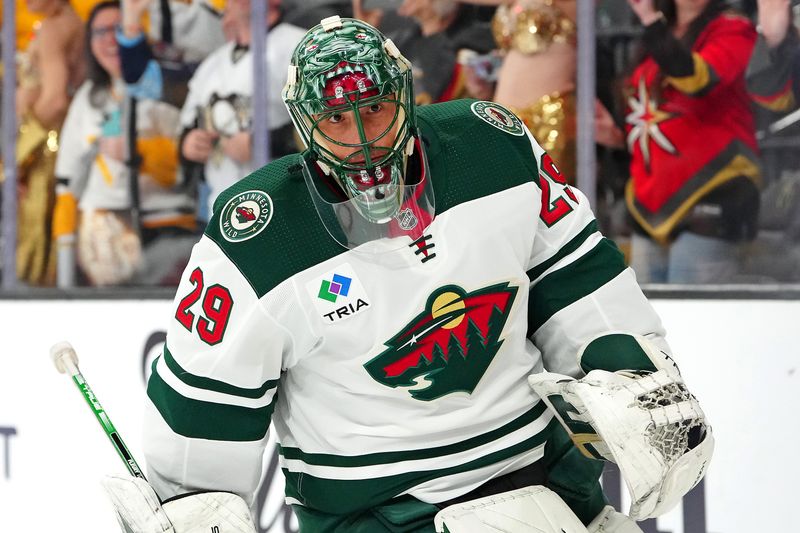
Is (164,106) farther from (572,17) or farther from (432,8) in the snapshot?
(572,17)

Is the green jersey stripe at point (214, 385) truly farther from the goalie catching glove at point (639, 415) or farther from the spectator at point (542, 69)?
the spectator at point (542, 69)

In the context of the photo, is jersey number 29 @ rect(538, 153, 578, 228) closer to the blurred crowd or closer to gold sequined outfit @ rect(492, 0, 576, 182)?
the blurred crowd

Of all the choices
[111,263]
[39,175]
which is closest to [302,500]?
[111,263]

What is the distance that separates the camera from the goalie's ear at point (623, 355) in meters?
1.60

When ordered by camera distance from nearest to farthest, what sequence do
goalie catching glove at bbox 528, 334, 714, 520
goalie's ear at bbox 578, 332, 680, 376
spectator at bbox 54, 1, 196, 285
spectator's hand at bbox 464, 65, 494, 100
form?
goalie catching glove at bbox 528, 334, 714, 520 → goalie's ear at bbox 578, 332, 680, 376 → spectator's hand at bbox 464, 65, 494, 100 → spectator at bbox 54, 1, 196, 285

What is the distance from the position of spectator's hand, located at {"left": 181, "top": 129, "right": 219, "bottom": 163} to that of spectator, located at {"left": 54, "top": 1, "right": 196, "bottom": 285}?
0.04 metres

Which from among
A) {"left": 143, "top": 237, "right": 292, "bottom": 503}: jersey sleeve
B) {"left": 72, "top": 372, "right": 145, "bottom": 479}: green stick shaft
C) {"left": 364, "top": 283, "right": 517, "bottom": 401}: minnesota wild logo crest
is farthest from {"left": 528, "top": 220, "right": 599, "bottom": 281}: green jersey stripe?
{"left": 72, "top": 372, "right": 145, "bottom": 479}: green stick shaft

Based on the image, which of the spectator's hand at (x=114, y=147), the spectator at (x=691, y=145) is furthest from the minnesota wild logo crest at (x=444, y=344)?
the spectator's hand at (x=114, y=147)

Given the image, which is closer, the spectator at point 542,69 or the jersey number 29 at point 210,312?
the jersey number 29 at point 210,312

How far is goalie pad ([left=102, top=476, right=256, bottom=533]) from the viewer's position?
1511 mm

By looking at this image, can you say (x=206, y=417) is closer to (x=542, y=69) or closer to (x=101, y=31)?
(x=542, y=69)

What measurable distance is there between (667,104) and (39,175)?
1.83 m

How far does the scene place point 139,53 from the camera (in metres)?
3.26

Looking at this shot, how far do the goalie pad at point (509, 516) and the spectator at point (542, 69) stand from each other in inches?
48.7
